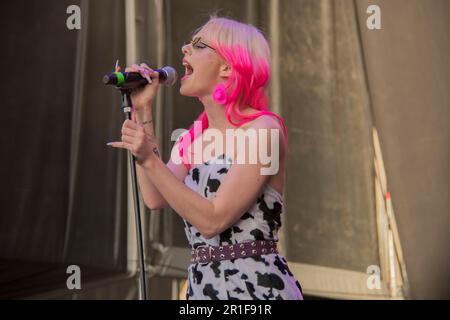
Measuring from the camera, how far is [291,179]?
12.0 ft

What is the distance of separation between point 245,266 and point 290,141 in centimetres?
228

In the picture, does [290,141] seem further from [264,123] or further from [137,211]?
[137,211]

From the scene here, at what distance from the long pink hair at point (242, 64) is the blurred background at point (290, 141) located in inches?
75.4

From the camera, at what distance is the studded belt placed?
1.41 m

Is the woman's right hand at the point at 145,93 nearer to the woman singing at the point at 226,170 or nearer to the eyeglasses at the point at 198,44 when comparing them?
the woman singing at the point at 226,170

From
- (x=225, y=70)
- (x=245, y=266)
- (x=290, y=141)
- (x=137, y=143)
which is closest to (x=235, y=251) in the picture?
(x=245, y=266)

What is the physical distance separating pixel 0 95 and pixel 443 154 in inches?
83.3

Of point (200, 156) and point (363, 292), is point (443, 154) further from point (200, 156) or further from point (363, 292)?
point (200, 156)

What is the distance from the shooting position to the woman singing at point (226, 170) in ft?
4.43

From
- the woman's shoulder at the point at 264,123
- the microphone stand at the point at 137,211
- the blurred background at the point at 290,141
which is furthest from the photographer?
the blurred background at the point at 290,141

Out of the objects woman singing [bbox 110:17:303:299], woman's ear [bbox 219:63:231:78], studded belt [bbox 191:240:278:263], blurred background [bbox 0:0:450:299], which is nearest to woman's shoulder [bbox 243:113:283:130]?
woman singing [bbox 110:17:303:299]

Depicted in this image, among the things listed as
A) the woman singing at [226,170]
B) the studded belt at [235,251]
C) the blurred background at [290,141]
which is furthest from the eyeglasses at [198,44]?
the blurred background at [290,141]

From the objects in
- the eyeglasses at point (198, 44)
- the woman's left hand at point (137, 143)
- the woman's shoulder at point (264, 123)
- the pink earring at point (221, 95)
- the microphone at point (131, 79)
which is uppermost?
the eyeglasses at point (198, 44)

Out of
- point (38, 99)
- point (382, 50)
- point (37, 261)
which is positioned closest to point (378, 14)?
point (382, 50)
